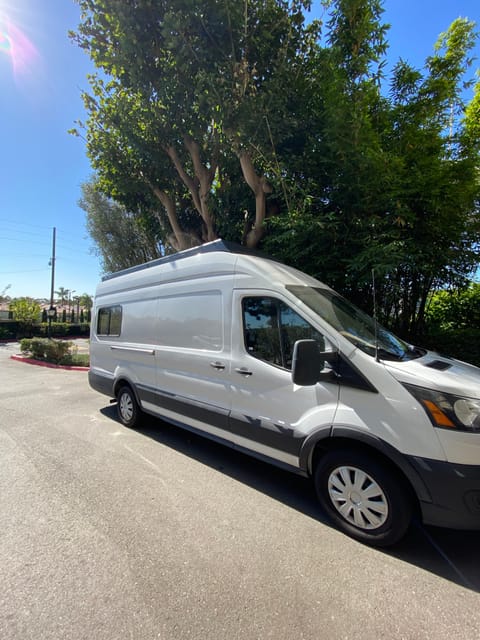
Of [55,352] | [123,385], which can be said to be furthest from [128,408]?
[55,352]

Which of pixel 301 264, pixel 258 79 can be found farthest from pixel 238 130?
pixel 301 264

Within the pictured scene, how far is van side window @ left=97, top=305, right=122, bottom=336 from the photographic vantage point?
486cm

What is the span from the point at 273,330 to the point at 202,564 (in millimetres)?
1827

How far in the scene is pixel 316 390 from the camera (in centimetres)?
240

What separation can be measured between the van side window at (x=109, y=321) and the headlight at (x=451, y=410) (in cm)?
433

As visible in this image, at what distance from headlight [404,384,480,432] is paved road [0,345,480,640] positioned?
3.28ft

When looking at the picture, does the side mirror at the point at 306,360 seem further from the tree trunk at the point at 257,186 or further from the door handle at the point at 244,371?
the tree trunk at the point at 257,186

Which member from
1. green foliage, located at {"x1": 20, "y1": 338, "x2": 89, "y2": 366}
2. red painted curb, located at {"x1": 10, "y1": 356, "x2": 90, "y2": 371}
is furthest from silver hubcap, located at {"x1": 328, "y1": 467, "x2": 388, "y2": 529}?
green foliage, located at {"x1": 20, "y1": 338, "x2": 89, "y2": 366}

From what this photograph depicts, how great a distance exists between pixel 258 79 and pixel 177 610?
7839mm

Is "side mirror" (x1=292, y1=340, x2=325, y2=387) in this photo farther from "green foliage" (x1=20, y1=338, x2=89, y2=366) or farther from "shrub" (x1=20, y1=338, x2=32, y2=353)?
"shrub" (x1=20, y1=338, x2=32, y2=353)

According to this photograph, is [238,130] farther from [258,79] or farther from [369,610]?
[369,610]

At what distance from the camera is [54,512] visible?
2510mm

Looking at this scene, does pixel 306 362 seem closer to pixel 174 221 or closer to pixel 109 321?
pixel 109 321

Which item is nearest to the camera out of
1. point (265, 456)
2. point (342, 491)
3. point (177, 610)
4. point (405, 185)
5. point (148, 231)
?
point (177, 610)
